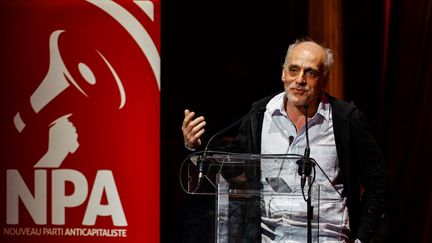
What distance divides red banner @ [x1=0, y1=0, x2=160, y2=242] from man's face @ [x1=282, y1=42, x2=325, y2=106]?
1.80ft

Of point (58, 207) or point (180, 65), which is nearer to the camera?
point (58, 207)

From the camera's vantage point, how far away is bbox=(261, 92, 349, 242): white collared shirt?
2863mm

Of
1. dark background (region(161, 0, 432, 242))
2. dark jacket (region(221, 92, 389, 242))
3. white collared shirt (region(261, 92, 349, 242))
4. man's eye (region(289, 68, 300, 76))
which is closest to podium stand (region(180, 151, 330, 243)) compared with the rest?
white collared shirt (region(261, 92, 349, 242))

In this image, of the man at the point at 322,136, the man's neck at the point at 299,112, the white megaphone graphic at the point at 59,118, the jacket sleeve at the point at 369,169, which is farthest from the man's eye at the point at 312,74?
the white megaphone graphic at the point at 59,118

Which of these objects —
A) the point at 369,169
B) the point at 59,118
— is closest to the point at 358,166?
the point at 369,169

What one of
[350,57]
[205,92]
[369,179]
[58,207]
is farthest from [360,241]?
[205,92]

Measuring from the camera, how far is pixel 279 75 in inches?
191

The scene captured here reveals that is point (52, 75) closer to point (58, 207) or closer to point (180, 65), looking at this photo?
point (58, 207)

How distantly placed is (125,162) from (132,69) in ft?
1.27

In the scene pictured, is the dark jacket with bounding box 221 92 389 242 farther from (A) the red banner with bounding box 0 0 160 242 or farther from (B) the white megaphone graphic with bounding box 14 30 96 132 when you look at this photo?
(B) the white megaphone graphic with bounding box 14 30 96 132

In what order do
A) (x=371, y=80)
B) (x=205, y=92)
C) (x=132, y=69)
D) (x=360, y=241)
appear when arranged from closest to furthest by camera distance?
1. (x=360, y=241)
2. (x=132, y=69)
3. (x=371, y=80)
4. (x=205, y=92)

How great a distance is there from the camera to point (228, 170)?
9.46 feet

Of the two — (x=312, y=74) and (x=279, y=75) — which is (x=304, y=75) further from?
(x=279, y=75)

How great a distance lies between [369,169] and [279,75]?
5.52 feet
